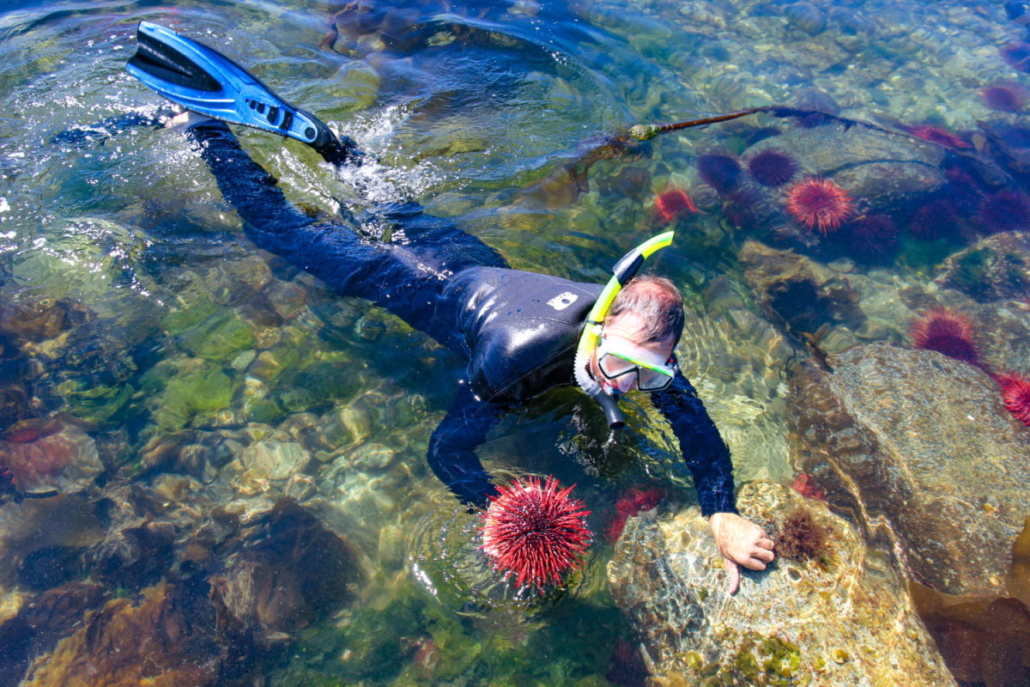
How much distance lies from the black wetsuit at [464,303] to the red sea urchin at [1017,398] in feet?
9.62

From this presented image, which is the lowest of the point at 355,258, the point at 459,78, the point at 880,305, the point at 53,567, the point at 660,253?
the point at 53,567

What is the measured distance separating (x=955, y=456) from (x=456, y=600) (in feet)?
12.2

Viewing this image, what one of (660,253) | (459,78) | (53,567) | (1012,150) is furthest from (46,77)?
(1012,150)

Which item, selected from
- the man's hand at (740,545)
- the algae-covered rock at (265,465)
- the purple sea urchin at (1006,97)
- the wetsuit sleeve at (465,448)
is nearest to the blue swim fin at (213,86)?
the algae-covered rock at (265,465)

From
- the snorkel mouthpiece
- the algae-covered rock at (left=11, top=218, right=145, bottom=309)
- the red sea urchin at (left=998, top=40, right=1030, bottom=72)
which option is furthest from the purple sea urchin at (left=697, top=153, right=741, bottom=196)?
the red sea urchin at (left=998, top=40, right=1030, bottom=72)

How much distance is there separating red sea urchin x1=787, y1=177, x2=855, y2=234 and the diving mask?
4.56 m

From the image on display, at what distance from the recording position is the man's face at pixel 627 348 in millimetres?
2900

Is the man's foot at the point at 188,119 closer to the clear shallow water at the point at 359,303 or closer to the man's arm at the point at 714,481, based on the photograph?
the clear shallow water at the point at 359,303

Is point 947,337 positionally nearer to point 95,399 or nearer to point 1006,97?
point 1006,97

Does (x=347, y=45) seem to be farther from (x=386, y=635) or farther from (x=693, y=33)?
(x=386, y=635)

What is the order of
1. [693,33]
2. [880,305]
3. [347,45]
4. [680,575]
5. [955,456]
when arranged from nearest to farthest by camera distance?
[680,575], [955,456], [880,305], [347,45], [693,33]

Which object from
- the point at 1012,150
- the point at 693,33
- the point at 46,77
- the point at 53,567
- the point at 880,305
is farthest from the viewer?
the point at 693,33

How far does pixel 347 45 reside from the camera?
7.86 m

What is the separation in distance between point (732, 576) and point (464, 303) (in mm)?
2315
